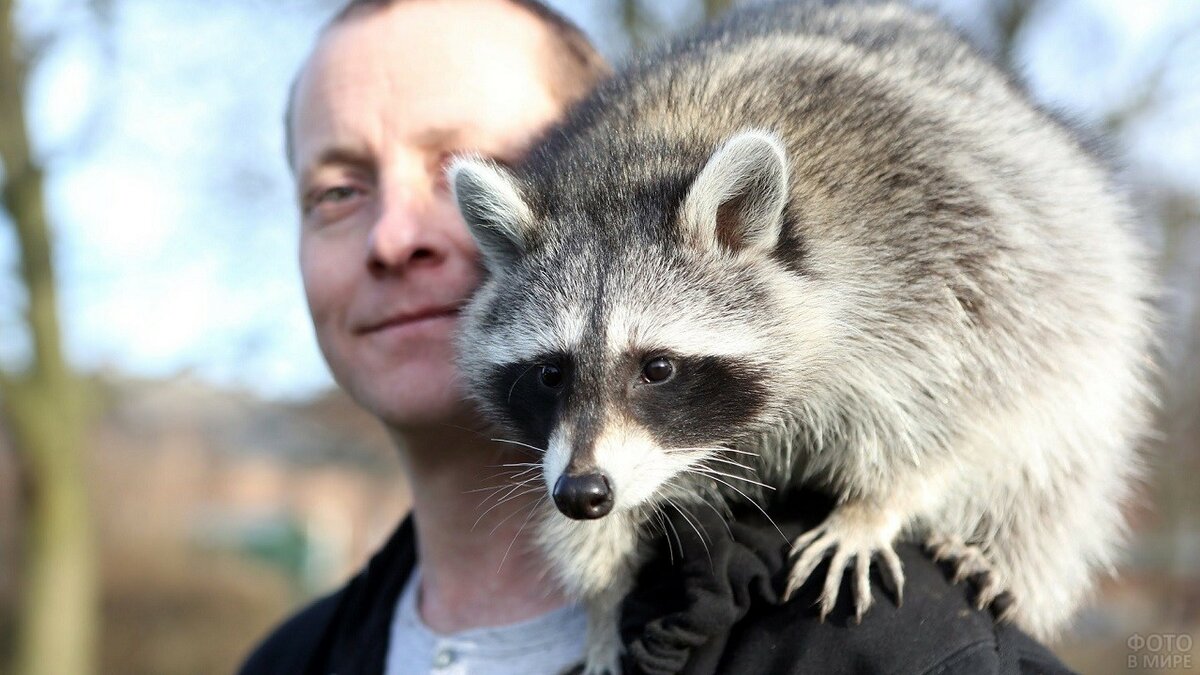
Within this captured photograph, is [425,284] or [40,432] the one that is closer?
[425,284]

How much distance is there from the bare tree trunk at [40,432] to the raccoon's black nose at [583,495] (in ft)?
30.4

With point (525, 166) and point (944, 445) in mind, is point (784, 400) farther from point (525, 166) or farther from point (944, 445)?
point (525, 166)

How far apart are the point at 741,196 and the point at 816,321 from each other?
33 cm

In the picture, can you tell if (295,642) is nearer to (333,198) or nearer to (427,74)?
(333,198)

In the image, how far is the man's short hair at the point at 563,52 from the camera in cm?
297

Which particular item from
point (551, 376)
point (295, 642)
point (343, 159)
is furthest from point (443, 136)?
point (295, 642)

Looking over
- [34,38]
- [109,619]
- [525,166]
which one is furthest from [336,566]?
[525,166]

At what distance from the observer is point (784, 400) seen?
7.54 feet

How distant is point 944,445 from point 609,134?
3.54ft

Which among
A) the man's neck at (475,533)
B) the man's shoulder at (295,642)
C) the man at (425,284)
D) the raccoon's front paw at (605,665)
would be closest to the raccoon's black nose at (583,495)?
the man at (425,284)

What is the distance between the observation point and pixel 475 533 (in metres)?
2.82

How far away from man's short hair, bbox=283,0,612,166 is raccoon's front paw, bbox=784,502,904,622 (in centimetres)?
142

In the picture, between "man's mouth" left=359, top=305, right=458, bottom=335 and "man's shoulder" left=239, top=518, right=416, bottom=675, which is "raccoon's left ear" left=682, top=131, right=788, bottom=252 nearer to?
"man's mouth" left=359, top=305, right=458, bottom=335

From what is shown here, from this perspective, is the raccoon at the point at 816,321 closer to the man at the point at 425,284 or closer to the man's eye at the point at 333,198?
the man at the point at 425,284
